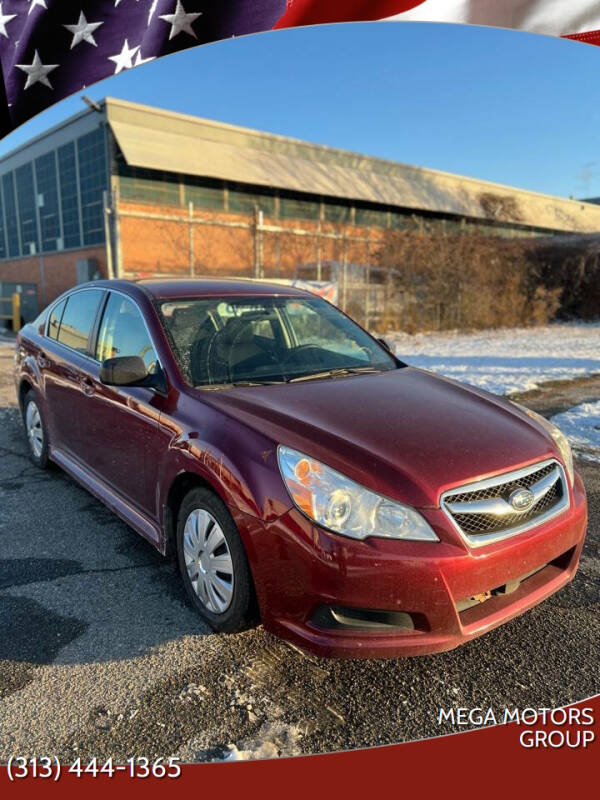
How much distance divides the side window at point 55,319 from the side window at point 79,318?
77 millimetres

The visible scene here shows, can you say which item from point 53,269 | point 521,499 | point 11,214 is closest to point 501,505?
point 521,499

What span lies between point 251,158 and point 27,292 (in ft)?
33.8

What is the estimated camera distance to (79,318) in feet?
14.1

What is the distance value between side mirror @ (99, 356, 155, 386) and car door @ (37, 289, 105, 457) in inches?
35.9

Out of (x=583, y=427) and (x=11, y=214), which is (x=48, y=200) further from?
(x=583, y=427)

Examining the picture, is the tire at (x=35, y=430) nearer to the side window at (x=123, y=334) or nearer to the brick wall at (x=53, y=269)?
the side window at (x=123, y=334)

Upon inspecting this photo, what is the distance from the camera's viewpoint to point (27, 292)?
830 inches

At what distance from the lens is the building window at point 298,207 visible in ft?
78.5

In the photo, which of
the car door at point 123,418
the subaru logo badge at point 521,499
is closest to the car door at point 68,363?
the car door at point 123,418

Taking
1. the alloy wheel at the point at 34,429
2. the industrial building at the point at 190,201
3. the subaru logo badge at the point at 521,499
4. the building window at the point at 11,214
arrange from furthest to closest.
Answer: the building window at the point at 11,214
the industrial building at the point at 190,201
the alloy wheel at the point at 34,429
the subaru logo badge at the point at 521,499

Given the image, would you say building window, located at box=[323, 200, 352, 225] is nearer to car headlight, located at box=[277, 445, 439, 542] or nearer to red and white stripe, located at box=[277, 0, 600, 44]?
red and white stripe, located at box=[277, 0, 600, 44]

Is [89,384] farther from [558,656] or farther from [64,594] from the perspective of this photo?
[558,656]

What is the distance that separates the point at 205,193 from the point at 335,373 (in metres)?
20.3

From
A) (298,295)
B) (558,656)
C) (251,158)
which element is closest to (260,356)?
(298,295)
